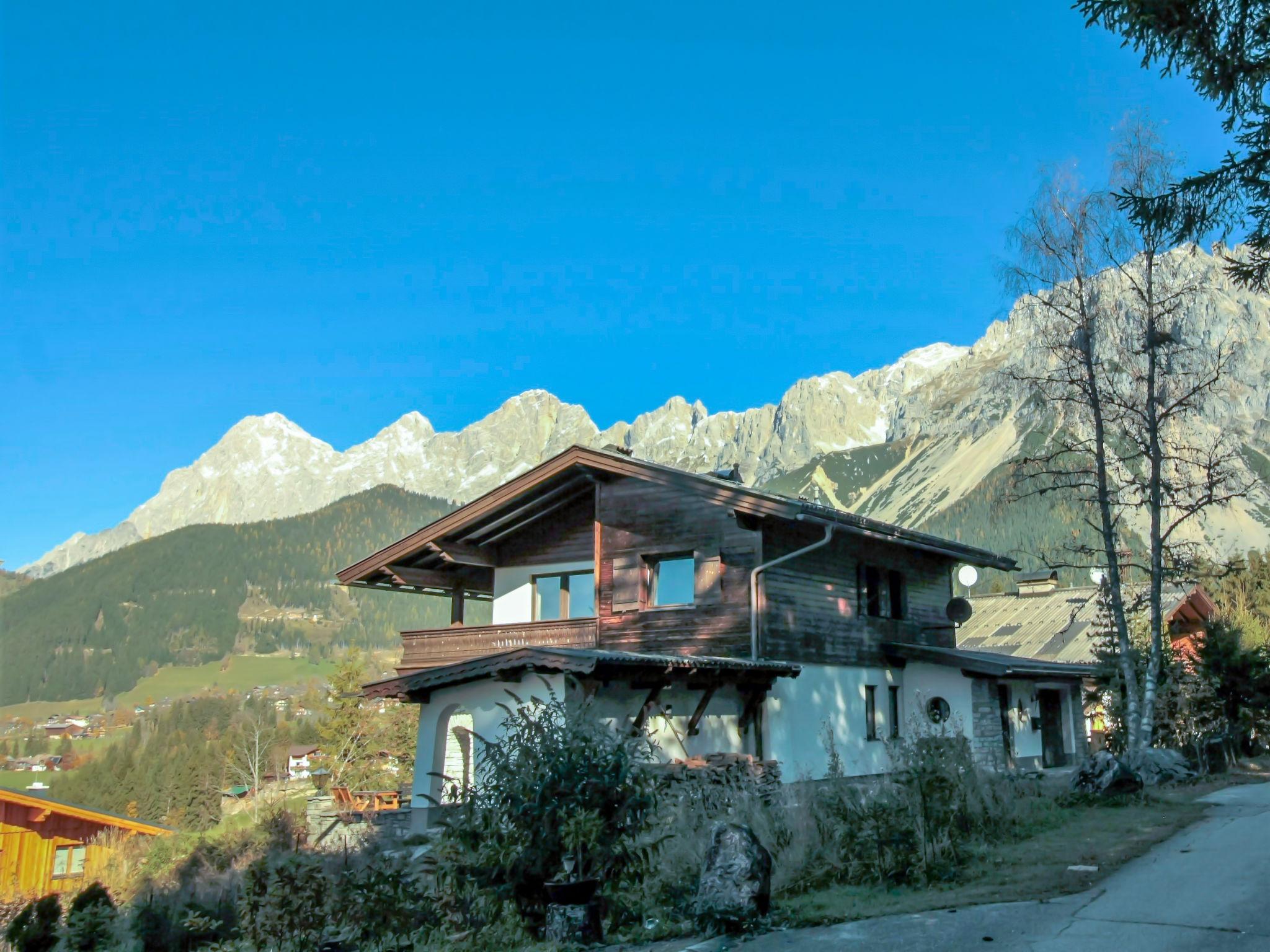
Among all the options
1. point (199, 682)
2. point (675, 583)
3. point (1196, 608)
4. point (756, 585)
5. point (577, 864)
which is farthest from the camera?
point (199, 682)

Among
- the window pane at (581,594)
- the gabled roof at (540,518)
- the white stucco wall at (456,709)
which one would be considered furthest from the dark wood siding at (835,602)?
the white stucco wall at (456,709)

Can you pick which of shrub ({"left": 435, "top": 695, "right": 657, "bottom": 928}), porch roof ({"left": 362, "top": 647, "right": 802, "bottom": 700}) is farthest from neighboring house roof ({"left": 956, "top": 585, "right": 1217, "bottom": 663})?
shrub ({"left": 435, "top": 695, "right": 657, "bottom": 928})

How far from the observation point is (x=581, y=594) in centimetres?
2350

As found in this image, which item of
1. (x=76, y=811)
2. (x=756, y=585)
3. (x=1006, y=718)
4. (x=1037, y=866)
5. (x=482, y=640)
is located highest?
(x=756, y=585)

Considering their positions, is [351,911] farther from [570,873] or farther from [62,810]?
[62,810]

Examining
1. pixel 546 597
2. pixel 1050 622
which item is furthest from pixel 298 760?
pixel 546 597

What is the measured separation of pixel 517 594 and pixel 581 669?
8.83 m

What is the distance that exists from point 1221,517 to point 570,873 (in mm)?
93180

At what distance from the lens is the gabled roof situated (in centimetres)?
2017

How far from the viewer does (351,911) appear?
25.3 ft

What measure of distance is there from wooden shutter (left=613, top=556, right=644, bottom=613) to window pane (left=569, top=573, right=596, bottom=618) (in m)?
1.44

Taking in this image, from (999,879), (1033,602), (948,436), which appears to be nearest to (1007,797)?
(999,879)

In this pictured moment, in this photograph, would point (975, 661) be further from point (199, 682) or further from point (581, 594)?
point (199, 682)

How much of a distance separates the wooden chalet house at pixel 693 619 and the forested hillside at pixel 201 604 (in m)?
117
